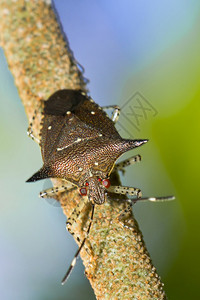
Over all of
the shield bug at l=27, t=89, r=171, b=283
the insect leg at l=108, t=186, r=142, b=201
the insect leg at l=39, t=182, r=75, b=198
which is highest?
the shield bug at l=27, t=89, r=171, b=283

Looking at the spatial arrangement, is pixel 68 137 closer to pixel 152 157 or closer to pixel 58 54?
pixel 58 54

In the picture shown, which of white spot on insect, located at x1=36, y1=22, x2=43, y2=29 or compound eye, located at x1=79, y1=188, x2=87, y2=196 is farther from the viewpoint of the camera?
compound eye, located at x1=79, y1=188, x2=87, y2=196

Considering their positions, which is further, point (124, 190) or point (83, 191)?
point (124, 190)

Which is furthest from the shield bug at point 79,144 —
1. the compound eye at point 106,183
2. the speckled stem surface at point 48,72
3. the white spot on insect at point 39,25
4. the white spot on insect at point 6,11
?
the white spot on insect at point 6,11

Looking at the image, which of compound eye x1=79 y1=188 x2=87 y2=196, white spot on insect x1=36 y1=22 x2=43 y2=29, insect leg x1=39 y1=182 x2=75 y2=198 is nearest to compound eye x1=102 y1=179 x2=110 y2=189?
compound eye x1=79 y1=188 x2=87 y2=196

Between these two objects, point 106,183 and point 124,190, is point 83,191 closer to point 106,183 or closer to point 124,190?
point 106,183

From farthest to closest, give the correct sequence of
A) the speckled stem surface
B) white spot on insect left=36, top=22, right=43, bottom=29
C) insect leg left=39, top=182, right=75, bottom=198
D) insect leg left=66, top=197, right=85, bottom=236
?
insect leg left=39, top=182, right=75, bottom=198 < white spot on insect left=36, top=22, right=43, bottom=29 < insect leg left=66, top=197, right=85, bottom=236 < the speckled stem surface

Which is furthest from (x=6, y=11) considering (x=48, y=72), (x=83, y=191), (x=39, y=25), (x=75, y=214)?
(x=75, y=214)

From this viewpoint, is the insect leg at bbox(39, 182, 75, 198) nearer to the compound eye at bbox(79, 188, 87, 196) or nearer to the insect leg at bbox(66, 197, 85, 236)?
the compound eye at bbox(79, 188, 87, 196)
